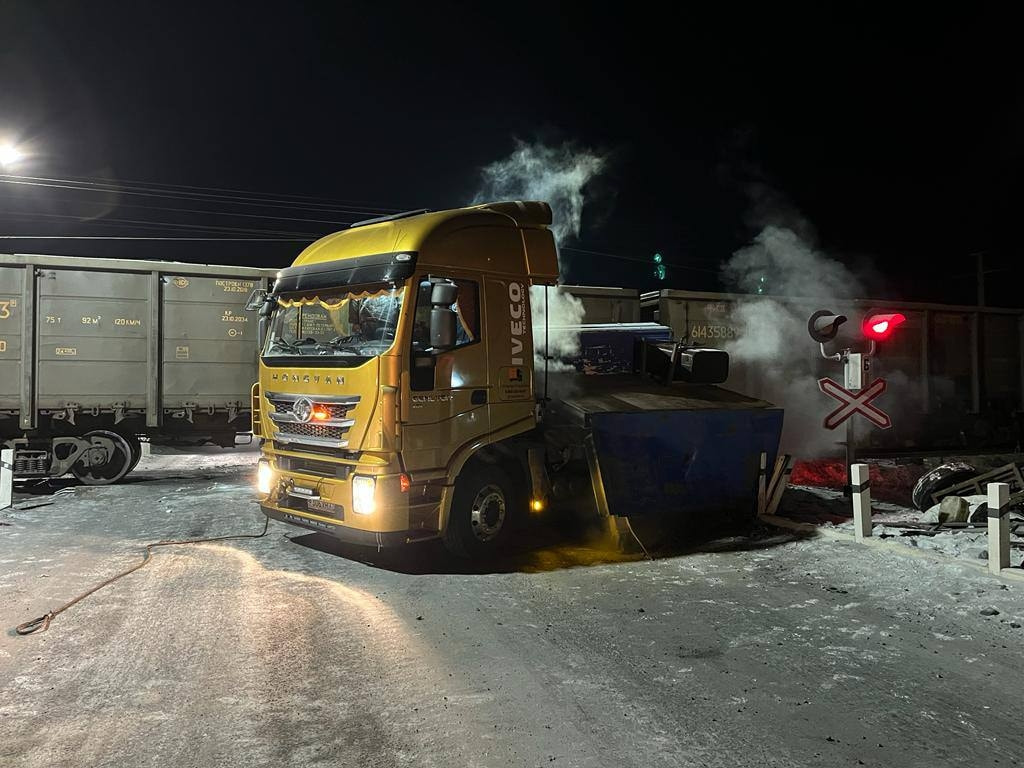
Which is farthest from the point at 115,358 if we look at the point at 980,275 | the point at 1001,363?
the point at 980,275

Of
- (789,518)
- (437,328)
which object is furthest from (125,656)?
(789,518)

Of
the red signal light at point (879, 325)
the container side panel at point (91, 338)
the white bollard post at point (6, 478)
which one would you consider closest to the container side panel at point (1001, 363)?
the red signal light at point (879, 325)

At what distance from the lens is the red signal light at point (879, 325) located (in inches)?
354

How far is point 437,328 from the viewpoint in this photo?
5.91 meters

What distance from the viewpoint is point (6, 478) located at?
32.1ft

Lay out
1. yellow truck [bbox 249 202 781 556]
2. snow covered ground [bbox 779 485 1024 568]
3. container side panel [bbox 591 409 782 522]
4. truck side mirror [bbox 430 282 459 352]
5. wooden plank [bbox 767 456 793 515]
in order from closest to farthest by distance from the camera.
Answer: truck side mirror [bbox 430 282 459 352]
yellow truck [bbox 249 202 781 556]
snow covered ground [bbox 779 485 1024 568]
container side panel [bbox 591 409 782 522]
wooden plank [bbox 767 456 793 515]

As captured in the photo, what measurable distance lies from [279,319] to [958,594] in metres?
6.49

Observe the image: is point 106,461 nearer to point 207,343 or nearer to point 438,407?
point 207,343

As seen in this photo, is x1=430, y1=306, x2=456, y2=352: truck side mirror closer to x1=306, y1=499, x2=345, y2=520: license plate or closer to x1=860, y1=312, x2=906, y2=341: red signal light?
x1=306, y1=499, x2=345, y2=520: license plate

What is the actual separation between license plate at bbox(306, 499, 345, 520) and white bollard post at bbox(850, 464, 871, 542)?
5273mm

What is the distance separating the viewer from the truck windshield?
6.12 m

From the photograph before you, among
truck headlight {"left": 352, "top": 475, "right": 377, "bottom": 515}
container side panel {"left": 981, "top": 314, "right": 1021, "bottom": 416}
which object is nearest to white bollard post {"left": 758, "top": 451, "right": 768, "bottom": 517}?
truck headlight {"left": 352, "top": 475, "right": 377, "bottom": 515}

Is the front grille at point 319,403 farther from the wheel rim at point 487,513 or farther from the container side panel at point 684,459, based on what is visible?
the container side panel at point 684,459

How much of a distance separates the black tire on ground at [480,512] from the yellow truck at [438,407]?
15 mm
